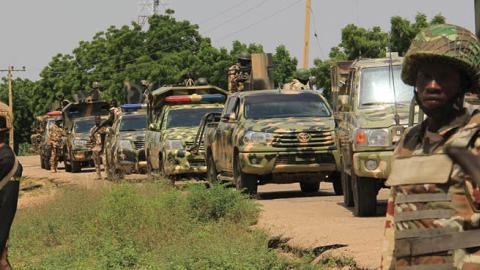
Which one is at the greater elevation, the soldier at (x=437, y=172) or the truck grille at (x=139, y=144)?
the soldier at (x=437, y=172)

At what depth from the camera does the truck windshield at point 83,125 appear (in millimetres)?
40281

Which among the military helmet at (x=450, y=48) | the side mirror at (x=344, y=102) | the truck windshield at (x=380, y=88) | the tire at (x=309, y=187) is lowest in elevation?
the tire at (x=309, y=187)

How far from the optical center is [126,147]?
3036 centimetres

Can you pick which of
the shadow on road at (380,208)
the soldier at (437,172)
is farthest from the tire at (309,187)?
the soldier at (437,172)

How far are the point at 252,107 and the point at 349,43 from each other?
35.0 metres

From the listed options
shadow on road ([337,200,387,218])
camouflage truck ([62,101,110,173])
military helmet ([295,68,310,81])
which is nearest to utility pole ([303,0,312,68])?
camouflage truck ([62,101,110,173])

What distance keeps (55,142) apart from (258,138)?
25.5 metres

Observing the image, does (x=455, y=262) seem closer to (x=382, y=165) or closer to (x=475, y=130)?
(x=475, y=130)

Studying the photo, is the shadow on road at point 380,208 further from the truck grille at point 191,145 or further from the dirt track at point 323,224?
the truck grille at point 191,145

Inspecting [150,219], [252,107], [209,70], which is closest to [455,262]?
[150,219]

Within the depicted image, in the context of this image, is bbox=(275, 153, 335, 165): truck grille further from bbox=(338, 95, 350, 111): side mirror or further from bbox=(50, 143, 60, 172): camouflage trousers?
bbox=(50, 143, 60, 172): camouflage trousers

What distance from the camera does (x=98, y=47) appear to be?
301 feet

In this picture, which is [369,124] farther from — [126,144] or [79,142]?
[79,142]

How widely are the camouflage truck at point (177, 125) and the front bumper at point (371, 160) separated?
9.74 meters
